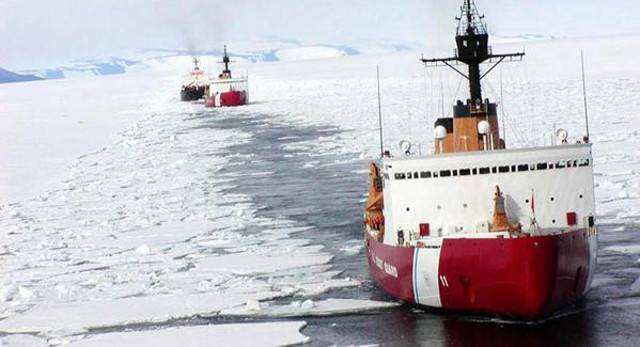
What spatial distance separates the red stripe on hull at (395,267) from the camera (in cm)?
1628

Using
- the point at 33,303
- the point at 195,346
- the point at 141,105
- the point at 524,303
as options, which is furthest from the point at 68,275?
the point at 141,105

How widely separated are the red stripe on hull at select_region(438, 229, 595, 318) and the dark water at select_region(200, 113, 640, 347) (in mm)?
→ 353

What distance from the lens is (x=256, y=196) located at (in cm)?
3034

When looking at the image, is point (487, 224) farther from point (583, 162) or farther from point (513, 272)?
point (583, 162)

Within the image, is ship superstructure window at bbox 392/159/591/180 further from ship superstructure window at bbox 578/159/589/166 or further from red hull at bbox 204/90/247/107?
red hull at bbox 204/90/247/107

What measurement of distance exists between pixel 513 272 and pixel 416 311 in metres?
2.23

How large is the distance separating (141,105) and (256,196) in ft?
188

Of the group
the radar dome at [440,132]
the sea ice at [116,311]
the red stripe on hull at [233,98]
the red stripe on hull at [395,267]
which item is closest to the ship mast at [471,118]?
the radar dome at [440,132]

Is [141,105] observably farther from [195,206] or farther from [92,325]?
[92,325]

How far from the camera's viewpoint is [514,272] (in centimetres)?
1493

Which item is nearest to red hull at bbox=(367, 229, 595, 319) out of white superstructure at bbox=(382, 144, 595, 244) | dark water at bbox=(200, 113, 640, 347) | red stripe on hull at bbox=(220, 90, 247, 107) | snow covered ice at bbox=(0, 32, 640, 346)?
dark water at bbox=(200, 113, 640, 347)

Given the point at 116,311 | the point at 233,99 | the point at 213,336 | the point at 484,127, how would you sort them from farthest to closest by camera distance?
the point at 233,99 → the point at 116,311 → the point at 484,127 → the point at 213,336

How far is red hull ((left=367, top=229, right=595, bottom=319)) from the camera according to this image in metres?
14.8

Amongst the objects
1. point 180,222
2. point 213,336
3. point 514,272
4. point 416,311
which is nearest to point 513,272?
point 514,272
